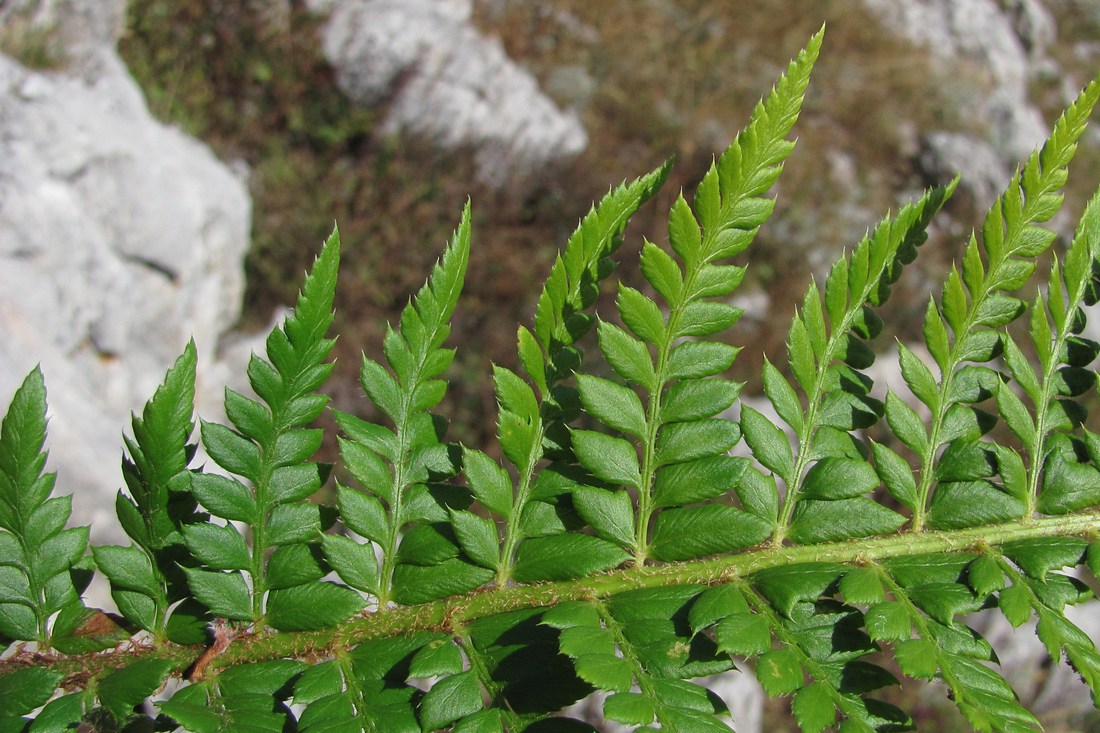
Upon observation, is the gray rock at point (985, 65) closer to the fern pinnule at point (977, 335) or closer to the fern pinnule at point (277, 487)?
the fern pinnule at point (977, 335)

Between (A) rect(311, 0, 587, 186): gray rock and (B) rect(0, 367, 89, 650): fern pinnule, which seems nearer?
(B) rect(0, 367, 89, 650): fern pinnule

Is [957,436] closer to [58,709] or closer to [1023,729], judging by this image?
[1023,729]

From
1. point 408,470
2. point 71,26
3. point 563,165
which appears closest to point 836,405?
point 408,470

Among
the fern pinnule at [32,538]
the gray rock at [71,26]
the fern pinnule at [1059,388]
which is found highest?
the gray rock at [71,26]

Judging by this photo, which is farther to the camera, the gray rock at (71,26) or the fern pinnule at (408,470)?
the gray rock at (71,26)

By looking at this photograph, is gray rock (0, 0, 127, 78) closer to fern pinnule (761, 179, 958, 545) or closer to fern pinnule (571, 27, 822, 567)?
fern pinnule (571, 27, 822, 567)

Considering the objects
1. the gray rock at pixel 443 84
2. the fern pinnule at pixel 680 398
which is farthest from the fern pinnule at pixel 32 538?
A: the gray rock at pixel 443 84

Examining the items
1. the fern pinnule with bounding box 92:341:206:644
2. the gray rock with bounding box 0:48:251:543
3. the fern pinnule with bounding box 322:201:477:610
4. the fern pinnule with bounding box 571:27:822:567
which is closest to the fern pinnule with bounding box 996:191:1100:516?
the fern pinnule with bounding box 571:27:822:567
